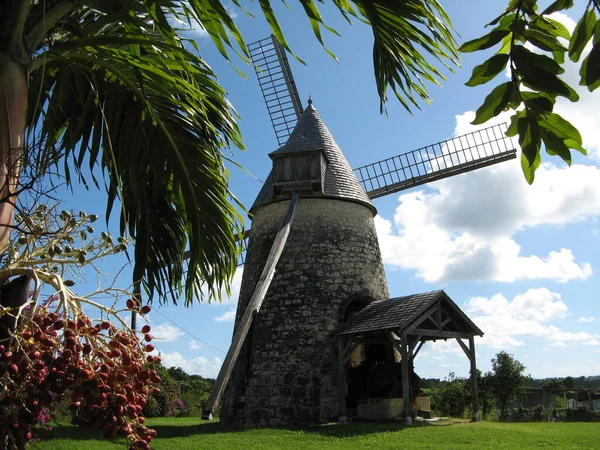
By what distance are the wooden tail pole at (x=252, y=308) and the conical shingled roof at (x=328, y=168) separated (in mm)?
1014

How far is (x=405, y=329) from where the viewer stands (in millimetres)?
12820

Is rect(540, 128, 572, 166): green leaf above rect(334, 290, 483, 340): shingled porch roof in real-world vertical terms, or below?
below

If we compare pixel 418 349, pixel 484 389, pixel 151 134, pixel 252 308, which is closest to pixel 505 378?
pixel 484 389

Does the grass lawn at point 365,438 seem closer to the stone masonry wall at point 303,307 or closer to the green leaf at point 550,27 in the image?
the stone masonry wall at point 303,307

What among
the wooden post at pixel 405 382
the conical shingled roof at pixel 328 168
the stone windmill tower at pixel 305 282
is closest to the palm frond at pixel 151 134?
the wooden post at pixel 405 382

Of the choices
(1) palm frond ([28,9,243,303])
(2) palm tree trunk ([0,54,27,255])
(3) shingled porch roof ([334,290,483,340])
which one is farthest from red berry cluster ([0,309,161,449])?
(3) shingled porch roof ([334,290,483,340])

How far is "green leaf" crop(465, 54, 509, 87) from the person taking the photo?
1479 mm

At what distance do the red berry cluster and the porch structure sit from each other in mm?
11087

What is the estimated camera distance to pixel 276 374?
13.7 metres

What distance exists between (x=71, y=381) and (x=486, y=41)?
1503 millimetres

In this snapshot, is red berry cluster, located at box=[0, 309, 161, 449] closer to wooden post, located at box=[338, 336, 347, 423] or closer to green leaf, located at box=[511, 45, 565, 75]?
green leaf, located at box=[511, 45, 565, 75]

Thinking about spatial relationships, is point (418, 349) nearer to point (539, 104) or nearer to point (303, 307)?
point (303, 307)

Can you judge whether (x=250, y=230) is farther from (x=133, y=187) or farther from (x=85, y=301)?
(x=85, y=301)

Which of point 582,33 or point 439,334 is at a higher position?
point 439,334
